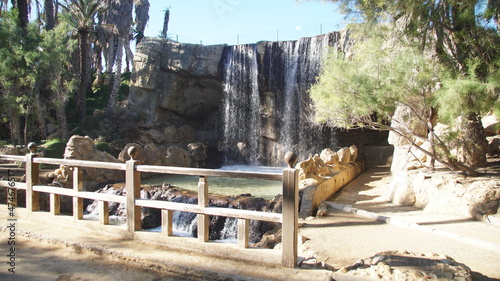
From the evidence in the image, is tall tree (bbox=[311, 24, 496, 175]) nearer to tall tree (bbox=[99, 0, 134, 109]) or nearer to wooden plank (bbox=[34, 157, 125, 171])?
wooden plank (bbox=[34, 157, 125, 171])

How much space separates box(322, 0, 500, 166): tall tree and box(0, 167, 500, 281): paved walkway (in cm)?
259

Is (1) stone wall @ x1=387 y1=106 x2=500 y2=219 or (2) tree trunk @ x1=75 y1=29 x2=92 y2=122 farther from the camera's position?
(2) tree trunk @ x1=75 y1=29 x2=92 y2=122

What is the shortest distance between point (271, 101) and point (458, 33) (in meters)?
11.4

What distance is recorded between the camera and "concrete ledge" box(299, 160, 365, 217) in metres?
6.78

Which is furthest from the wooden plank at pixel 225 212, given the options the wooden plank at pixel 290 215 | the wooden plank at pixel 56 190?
the wooden plank at pixel 56 190

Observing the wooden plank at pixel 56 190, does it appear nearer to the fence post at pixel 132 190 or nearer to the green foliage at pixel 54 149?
the fence post at pixel 132 190

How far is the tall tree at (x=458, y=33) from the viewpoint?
6.62 m

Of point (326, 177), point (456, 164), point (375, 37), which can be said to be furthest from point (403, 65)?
point (326, 177)

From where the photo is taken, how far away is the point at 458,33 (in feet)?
23.1

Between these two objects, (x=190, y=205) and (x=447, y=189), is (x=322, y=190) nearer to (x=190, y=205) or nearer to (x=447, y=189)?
(x=447, y=189)

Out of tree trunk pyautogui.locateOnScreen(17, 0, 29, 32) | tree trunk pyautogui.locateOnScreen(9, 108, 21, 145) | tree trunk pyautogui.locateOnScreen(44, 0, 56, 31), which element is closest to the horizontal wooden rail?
tree trunk pyautogui.locateOnScreen(9, 108, 21, 145)

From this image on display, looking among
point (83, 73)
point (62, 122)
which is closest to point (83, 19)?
point (83, 73)

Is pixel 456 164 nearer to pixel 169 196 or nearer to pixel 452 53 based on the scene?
pixel 452 53

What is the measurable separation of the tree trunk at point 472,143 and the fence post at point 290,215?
6295mm
